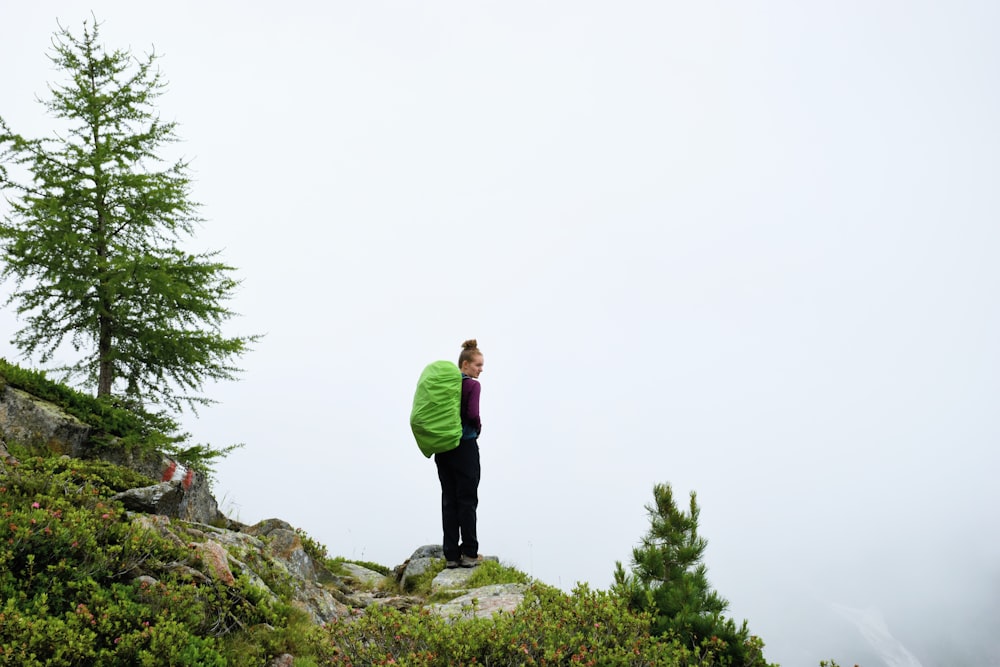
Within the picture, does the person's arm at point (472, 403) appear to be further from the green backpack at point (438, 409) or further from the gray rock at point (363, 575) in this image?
the gray rock at point (363, 575)

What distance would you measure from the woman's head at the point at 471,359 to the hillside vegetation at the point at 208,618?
172 inches

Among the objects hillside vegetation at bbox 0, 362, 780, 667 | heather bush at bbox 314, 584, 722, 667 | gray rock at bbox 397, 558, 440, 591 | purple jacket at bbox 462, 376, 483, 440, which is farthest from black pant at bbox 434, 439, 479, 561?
heather bush at bbox 314, 584, 722, 667

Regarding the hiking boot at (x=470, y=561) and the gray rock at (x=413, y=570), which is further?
the gray rock at (x=413, y=570)

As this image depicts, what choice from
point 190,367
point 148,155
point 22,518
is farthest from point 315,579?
point 148,155

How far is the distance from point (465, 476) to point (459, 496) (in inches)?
14.1

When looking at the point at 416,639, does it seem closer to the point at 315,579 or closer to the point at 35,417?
the point at 315,579

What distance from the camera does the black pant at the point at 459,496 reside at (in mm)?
10305

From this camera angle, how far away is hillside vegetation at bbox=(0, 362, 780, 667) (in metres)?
4.73

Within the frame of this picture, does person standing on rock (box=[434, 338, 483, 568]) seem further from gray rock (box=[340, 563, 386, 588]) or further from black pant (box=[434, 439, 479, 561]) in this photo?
gray rock (box=[340, 563, 386, 588])

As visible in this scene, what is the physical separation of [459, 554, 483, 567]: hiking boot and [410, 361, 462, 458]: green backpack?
Answer: 215 centimetres

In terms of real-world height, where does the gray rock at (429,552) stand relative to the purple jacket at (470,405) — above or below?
below

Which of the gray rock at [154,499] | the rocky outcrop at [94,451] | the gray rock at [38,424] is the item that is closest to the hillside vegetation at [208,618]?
the gray rock at [154,499]

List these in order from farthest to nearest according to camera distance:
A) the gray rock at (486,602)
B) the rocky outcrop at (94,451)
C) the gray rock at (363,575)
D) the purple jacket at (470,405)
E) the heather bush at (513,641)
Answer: the gray rock at (363,575) < the purple jacket at (470,405) < the rocky outcrop at (94,451) < the gray rock at (486,602) < the heather bush at (513,641)

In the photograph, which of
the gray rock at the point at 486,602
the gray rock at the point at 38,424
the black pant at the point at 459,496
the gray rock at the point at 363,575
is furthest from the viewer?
the gray rock at the point at 363,575
